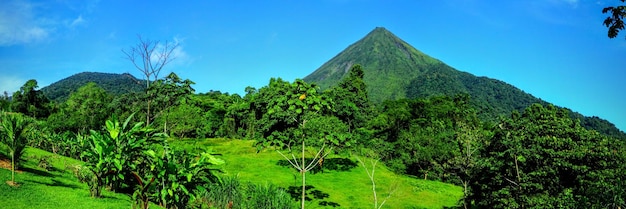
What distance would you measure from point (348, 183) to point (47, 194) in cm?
3055

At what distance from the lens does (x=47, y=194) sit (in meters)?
15.4

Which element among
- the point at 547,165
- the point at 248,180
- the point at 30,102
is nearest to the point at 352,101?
the point at 248,180

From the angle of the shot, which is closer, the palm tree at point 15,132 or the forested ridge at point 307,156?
the forested ridge at point 307,156

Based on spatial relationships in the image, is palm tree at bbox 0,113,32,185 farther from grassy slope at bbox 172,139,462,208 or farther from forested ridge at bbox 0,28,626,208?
grassy slope at bbox 172,139,462,208

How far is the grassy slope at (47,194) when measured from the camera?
13.9 metres

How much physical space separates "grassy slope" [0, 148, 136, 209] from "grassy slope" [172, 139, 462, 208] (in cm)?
1457

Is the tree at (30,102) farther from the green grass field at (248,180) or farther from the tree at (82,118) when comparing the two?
the green grass field at (248,180)

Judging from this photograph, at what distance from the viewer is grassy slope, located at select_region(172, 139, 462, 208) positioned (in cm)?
3612

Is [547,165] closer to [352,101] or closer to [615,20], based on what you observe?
[615,20]

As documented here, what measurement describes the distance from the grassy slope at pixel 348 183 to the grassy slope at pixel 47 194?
1457cm

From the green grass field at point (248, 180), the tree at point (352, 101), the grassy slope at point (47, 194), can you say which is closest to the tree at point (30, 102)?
the green grass field at point (248, 180)

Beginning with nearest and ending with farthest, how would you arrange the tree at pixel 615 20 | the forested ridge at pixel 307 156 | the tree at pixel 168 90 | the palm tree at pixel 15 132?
the tree at pixel 615 20, the forested ridge at pixel 307 156, the palm tree at pixel 15 132, the tree at pixel 168 90

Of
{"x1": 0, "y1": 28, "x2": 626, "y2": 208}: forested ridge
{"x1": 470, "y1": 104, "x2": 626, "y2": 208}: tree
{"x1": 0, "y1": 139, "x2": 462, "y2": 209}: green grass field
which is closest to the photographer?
{"x1": 0, "y1": 28, "x2": 626, "y2": 208}: forested ridge

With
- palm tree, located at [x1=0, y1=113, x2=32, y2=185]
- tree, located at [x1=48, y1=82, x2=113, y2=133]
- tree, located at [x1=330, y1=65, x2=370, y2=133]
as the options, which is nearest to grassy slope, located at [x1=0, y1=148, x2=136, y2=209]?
palm tree, located at [x1=0, y1=113, x2=32, y2=185]
